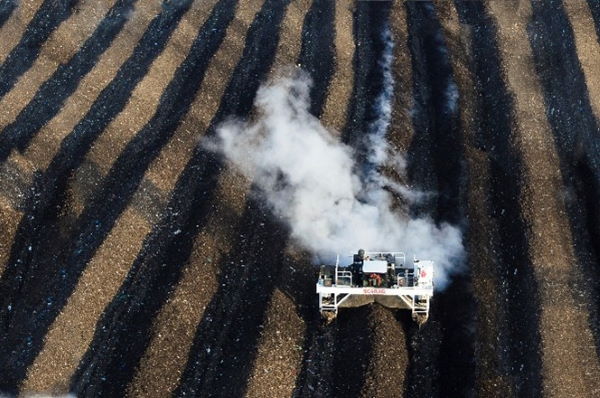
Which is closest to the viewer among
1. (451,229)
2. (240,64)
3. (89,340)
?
(89,340)

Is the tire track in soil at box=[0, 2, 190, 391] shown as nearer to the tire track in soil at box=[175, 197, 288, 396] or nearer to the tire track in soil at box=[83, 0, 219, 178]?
the tire track in soil at box=[83, 0, 219, 178]

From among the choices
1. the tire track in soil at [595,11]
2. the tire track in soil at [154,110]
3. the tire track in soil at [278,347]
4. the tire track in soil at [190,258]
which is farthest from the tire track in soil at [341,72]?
the tire track in soil at [595,11]

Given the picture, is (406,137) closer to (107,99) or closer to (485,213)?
(485,213)

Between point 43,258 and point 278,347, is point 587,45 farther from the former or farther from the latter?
point 43,258

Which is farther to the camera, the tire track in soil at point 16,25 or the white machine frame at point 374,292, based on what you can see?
the tire track in soil at point 16,25

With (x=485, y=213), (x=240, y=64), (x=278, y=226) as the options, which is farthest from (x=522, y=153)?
(x=240, y=64)

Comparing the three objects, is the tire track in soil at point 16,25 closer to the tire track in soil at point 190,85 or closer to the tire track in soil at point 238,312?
the tire track in soil at point 190,85

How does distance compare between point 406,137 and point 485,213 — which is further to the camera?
point 406,137
